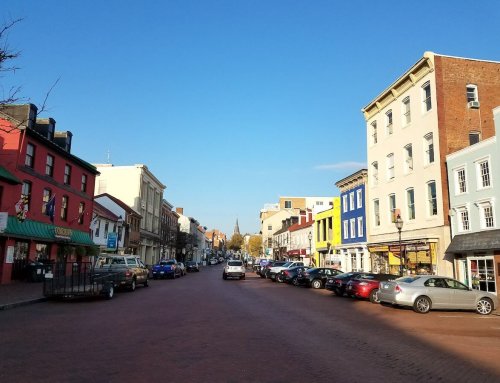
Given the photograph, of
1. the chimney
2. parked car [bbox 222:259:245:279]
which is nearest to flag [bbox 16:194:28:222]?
the chimney

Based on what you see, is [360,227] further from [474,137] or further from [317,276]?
[474,137]

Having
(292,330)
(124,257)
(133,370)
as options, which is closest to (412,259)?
(124,257)

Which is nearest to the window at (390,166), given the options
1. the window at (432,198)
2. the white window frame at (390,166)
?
the white window frame at (390,166)

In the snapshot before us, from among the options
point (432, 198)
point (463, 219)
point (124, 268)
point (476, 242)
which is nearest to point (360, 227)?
point (432, 198)

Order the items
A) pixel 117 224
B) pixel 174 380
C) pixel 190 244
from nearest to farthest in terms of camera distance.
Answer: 1. pixel 174 380
2. pixel 117 224
3. pixel 190 244

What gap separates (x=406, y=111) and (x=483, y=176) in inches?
434

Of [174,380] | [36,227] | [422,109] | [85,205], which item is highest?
[422,109]

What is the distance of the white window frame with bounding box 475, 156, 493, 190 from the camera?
2428 cm

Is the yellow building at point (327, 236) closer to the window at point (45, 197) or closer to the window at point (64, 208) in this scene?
the window at point (64, 208)

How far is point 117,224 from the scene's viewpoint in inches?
1923

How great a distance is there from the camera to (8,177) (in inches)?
990

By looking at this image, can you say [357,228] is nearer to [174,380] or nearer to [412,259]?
[412,259]

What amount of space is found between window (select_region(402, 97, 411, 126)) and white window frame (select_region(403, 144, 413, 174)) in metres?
1.93

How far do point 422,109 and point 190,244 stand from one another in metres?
77.0
